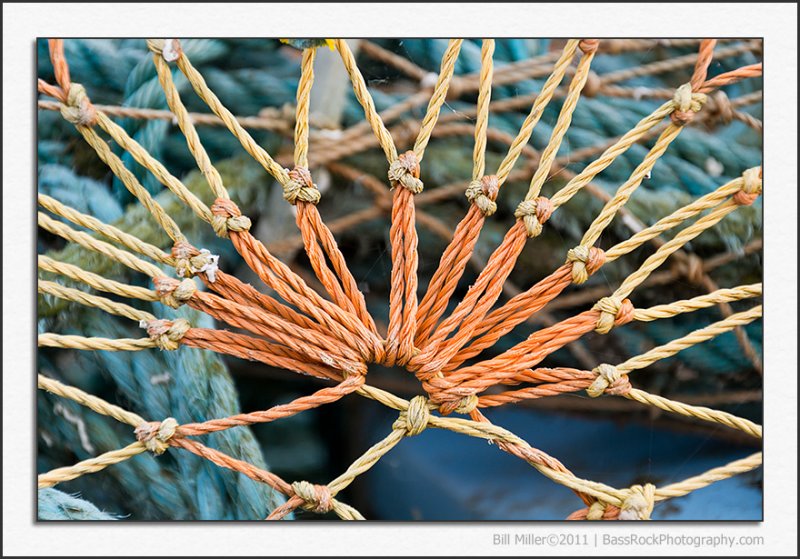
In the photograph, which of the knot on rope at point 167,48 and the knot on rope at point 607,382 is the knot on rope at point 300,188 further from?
the knot on rope at point 607,382

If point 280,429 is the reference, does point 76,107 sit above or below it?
above

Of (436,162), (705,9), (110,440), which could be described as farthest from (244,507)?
(705,9)

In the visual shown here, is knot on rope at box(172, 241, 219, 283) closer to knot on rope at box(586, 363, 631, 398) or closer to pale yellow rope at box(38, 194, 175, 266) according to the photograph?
pale yellow rope at box(38, 194, 175, 266)

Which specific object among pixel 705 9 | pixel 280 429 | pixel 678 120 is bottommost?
pixel 280 429

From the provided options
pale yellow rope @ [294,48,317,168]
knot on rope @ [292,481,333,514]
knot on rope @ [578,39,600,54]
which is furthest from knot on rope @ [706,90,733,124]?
A: knot on rope @ [292,481,333,514]

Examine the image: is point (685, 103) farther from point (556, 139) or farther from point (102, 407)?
point (102, 407)

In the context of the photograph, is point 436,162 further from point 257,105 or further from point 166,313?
point 166,313

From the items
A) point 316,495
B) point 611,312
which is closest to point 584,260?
point 611,312

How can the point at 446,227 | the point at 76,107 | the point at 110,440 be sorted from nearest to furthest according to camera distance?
the point at 76,107 → the point at 110,440 → the point at 446,227
